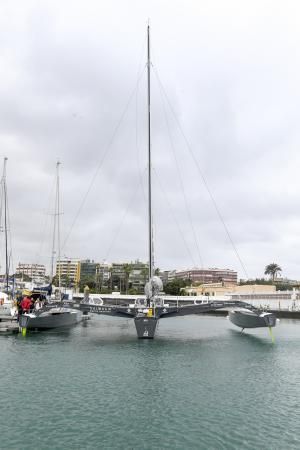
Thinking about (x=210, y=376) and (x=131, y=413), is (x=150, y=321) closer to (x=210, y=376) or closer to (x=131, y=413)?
(x=210, y=376)

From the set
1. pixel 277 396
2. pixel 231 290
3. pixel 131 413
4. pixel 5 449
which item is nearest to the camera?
pixel 5 449

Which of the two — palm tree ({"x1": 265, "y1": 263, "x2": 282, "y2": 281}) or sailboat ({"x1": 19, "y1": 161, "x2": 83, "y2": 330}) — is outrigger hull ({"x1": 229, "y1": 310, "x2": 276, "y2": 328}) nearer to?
sailboat ({"x1": 19, "y1": 161, "x2": 83, "y2": 330})

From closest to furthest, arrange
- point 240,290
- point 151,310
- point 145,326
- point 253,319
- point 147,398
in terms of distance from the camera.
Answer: point 147,398
point 151,310
point 145,326
point 253,319
point 240,290

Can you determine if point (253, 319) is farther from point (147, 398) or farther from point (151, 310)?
point (147, 398)

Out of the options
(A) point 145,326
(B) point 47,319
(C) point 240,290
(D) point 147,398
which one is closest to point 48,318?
(B) point 47,319

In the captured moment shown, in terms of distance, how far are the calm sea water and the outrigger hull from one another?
474cm

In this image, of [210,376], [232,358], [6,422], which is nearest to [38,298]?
[232,358]

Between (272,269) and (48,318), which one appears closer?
(48,318)

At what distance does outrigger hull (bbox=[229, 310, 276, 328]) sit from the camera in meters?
28.6

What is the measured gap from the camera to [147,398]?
42.8 feet

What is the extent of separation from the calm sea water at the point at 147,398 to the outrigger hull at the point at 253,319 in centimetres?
474

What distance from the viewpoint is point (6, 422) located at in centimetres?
1039

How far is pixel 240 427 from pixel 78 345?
17.0 meters

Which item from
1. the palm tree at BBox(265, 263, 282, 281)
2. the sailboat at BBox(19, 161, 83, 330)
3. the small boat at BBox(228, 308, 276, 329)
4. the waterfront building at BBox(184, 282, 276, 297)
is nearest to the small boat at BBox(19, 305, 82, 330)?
the sailboat at BBox(19, 161, 83, 330)
